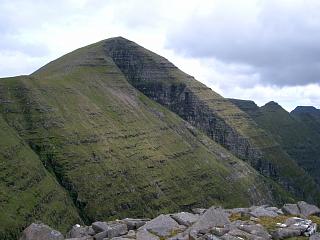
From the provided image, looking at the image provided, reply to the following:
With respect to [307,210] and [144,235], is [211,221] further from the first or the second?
[307,210]

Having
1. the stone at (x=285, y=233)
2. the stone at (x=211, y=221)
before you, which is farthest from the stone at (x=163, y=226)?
the stone at (x=285, y=233)

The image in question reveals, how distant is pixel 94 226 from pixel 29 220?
153430 millimetres

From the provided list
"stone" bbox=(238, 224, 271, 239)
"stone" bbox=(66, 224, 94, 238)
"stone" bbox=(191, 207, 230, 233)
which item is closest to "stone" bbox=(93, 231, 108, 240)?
"stone" bbox=(66, 224, 94, 238)

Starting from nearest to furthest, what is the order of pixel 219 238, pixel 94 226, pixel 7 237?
pixel 219 238
pixel 94 226
pixel 7 237

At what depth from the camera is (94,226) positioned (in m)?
49.5

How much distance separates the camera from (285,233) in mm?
45406

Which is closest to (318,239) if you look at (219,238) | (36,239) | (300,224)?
(300,224)

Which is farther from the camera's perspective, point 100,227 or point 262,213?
point 262,213

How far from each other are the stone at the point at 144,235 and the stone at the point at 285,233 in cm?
1071

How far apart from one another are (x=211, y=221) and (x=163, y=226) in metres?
4.64

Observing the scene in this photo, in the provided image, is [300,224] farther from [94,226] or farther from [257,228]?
[94,226]

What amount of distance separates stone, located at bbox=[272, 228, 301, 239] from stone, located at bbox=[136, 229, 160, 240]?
10.7 m

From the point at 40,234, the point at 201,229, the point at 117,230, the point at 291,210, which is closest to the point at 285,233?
the point at 201,229

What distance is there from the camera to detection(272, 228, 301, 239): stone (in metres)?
45.2
